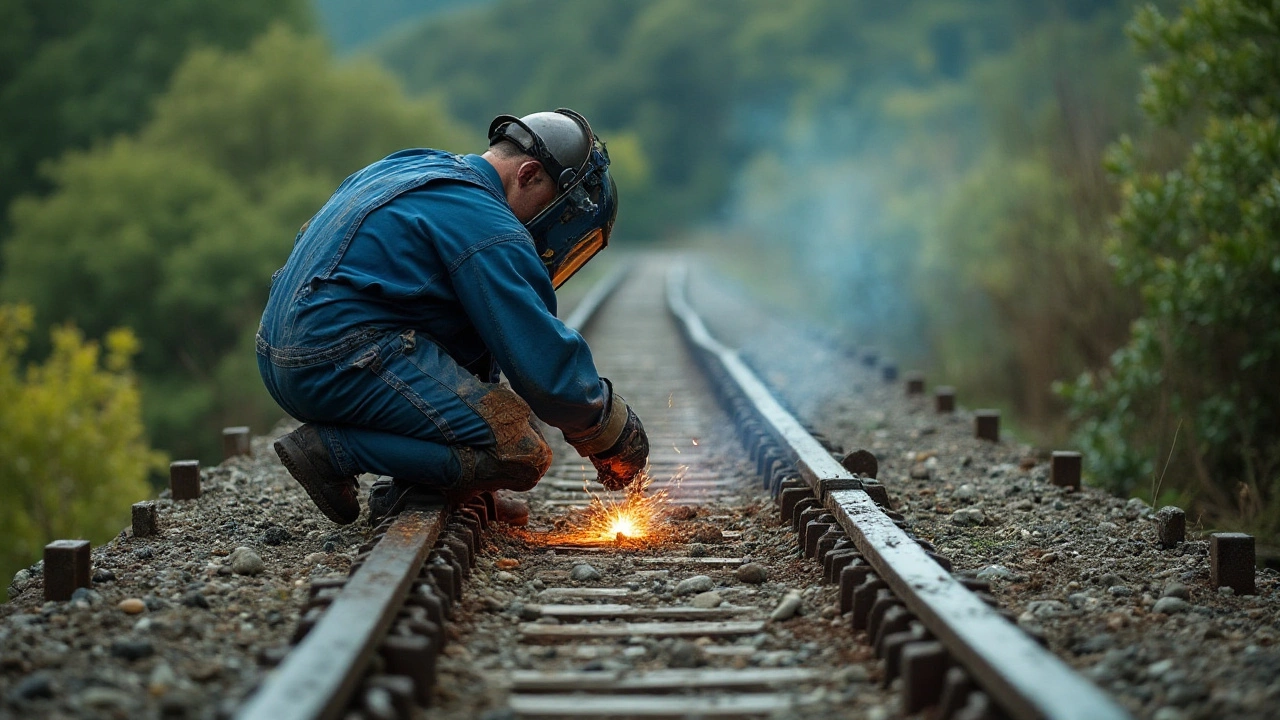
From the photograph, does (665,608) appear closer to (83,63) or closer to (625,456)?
(625,456)

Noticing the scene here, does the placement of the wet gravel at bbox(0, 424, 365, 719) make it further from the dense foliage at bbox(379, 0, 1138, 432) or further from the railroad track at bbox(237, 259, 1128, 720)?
the dense foliage at bbox(379, 0, 1138, 432)

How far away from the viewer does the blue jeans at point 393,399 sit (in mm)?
3582

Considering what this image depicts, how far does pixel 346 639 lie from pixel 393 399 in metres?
1.34

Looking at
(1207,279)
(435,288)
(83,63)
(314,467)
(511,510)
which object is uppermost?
(83,63)

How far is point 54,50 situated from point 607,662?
125ft

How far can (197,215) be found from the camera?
1078 inches

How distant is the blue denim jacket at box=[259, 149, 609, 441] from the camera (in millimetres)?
3477

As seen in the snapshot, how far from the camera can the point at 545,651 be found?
286 centimetres

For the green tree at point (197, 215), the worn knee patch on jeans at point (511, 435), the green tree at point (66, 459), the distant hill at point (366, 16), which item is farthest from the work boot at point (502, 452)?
the distant hill at point (366, 16)

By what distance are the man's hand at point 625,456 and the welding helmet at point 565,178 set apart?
1.90ft

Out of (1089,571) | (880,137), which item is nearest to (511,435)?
(1089,571)

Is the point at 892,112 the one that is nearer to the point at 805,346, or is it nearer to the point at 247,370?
the point at 247,370

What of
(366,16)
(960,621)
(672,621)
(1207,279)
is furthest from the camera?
(366,16)

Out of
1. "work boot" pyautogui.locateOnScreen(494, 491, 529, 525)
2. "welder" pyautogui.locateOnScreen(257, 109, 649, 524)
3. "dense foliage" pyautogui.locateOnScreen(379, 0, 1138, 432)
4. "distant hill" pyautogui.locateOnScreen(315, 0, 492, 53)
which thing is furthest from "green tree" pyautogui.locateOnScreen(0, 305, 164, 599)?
"distant hill" pyautogui.locateOnScreen(315, 0, 492, 53)
